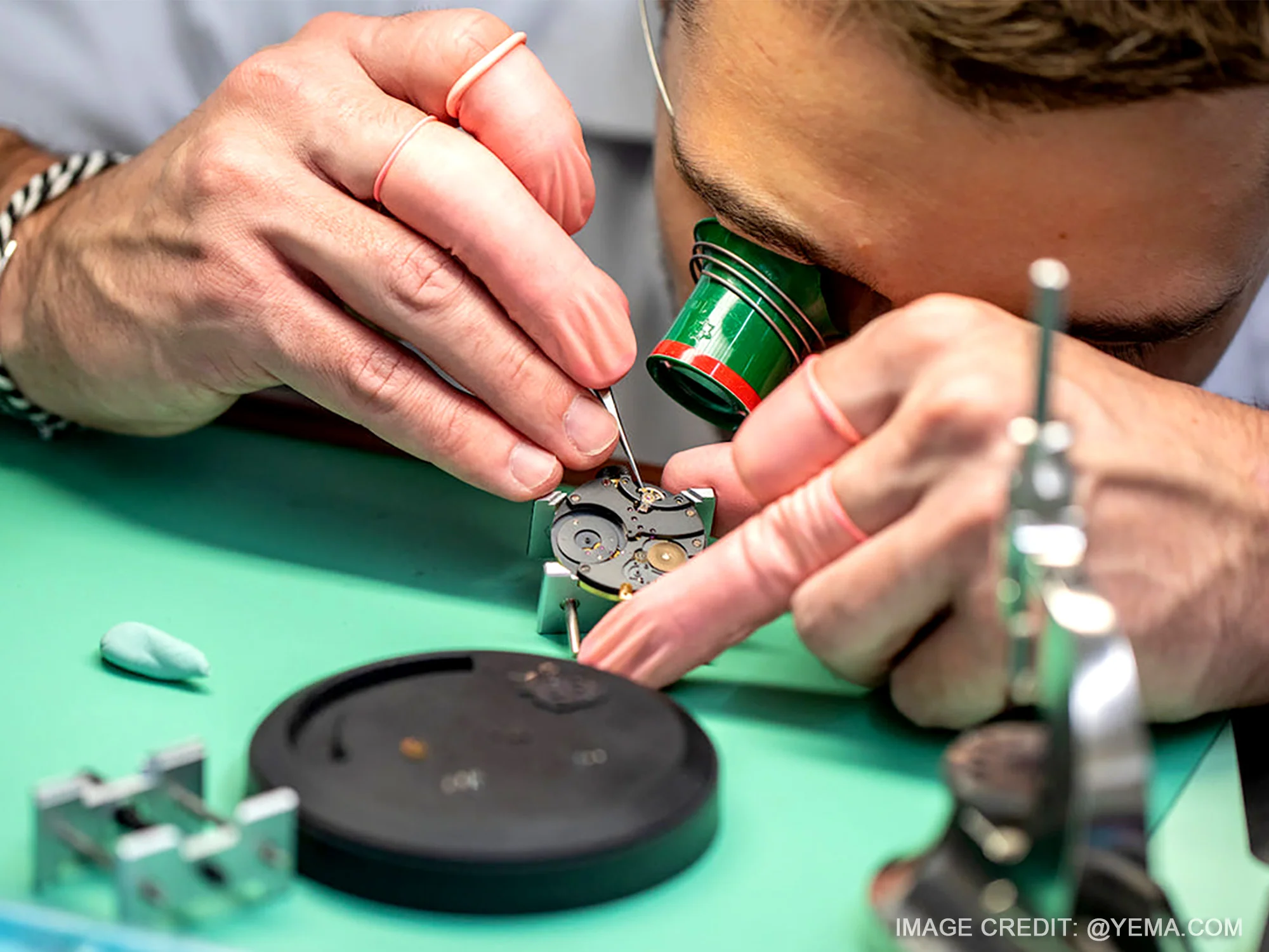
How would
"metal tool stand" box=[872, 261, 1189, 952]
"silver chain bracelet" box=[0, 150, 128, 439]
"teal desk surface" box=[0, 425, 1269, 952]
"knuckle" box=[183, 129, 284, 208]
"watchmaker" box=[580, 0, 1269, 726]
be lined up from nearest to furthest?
"metal tool stand" box=[872, 261, 1189, 952] < "teal desk surface" box=[0, 425, 1269, 952] < "watchmaker" box=[580, 0, 1269, 726] < "knuckle" box=[183, 129, 284, 208] < "silver chain bracelet" box=[0, 150, 128, 439]

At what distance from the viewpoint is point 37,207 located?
1134 millimetres

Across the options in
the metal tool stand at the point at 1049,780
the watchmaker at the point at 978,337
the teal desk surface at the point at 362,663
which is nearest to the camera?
the metal tool stand at the point at 1049,780

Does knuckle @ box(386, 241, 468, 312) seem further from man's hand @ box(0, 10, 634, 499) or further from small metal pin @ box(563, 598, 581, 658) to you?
small metal pin @ box(563, 598, 581, 658)

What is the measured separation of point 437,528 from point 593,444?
6.4 inches

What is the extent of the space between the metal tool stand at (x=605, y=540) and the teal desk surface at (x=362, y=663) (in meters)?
0.03

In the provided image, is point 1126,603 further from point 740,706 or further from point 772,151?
point 772,151

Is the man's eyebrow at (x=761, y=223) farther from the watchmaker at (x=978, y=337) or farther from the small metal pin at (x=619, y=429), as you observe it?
the small metal pin at (x=619, y=429)

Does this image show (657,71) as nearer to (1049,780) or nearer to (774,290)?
(774,290)

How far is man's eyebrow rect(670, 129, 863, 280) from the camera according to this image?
809 mm

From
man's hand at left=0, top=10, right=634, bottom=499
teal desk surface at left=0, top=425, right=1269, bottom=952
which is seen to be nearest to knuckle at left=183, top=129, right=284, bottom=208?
man's hand at left=0, top=10, right=634, bottom=499

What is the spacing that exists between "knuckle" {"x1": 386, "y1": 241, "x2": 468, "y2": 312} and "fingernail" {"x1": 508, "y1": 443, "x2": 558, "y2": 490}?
0.36ft

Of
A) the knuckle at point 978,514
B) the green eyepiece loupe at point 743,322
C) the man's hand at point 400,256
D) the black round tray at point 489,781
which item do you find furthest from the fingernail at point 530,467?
the knuckle at point 978,514

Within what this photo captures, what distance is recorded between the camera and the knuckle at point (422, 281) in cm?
86

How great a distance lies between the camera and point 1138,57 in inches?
25.6
